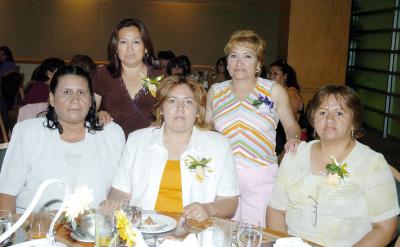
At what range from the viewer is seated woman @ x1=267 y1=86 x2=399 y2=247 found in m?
2.47

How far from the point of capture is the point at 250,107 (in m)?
3.35

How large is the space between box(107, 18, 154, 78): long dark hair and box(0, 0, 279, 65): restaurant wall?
8474mm

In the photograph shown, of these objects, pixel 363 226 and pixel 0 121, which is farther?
pixel 0 121

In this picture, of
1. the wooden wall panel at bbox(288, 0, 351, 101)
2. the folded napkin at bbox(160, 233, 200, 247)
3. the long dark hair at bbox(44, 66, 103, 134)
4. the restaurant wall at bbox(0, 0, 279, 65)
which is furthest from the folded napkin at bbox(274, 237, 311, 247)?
the restaurant wall at bbox(0, 0, 279, 65)

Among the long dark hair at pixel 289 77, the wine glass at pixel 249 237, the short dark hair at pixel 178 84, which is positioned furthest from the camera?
the long dark hair at pixel 289 77

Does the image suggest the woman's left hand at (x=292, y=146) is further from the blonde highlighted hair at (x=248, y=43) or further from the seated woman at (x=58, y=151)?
the seated woman at (x=58, y=151)

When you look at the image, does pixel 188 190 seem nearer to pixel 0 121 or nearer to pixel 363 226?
pixel 363 226

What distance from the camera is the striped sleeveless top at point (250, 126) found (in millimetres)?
3316

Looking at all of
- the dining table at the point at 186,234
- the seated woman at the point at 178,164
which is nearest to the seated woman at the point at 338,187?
the seated woman at the point at 178,164

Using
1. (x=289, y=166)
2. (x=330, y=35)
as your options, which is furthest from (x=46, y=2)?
(x=289, y=166)

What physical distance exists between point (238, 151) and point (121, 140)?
78 centimetres

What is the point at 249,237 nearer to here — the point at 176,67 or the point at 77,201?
the point at 77,201

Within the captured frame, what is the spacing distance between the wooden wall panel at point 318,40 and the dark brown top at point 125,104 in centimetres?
493

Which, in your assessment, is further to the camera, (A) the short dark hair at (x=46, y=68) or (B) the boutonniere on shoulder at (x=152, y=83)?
(A) the short dark hair at (x=46, y=68)
